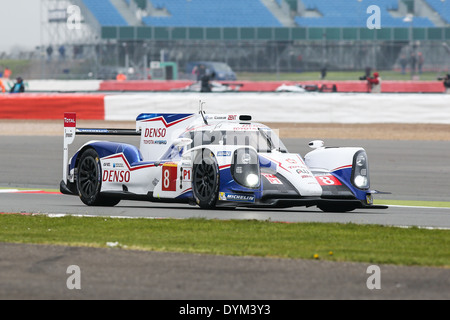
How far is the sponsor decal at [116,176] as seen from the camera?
12.0m

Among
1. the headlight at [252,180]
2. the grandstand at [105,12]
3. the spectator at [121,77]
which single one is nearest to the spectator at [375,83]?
the spectator at [121,77]

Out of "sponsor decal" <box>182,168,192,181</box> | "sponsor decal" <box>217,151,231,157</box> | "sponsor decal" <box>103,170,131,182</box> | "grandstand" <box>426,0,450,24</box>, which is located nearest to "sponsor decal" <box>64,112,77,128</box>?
"sponsor decal" <box>103,170,131,182</box>

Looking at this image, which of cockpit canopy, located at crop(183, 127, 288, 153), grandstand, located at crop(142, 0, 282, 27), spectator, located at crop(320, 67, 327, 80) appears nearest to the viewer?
cockpit canopy, located at crop(183, 127, 288, 153)

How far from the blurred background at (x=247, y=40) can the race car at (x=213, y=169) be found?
134 feet

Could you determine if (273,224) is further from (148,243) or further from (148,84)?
(148,84)

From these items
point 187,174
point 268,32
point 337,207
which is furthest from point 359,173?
point 268,32

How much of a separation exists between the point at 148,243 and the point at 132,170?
3759mm

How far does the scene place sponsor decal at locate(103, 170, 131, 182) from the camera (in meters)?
12.0

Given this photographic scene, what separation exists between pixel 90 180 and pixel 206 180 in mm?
2057

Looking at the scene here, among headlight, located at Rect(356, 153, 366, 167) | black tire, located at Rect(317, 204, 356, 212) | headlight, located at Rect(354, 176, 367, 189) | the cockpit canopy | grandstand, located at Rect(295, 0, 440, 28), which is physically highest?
grandstand, located at Rect(295, 0, 440, 28)

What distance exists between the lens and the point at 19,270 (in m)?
6.89

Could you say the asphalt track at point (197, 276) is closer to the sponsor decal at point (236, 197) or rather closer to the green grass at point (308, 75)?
the sponsor decal at point (236, 197)

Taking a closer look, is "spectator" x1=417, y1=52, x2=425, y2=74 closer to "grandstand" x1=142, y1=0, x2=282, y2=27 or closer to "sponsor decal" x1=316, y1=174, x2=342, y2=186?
"grandstand" x1=142, y1=0, x2=282, y2=27

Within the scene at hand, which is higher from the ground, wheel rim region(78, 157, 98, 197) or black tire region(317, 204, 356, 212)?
wheel rim region(78, 157, 98, 197)
